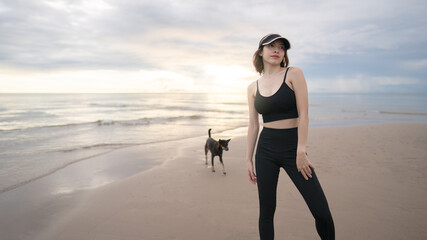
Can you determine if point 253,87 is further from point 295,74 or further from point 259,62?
point 295,74

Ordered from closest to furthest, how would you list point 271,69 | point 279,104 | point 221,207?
1. point 279,104
2. point 271,69
3. point 221,207

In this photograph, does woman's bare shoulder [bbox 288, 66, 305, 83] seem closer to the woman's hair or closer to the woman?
the woman

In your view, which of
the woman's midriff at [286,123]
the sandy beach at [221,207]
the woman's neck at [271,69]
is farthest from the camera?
the sandy beach at [221,207]

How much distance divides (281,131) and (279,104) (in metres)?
0.26

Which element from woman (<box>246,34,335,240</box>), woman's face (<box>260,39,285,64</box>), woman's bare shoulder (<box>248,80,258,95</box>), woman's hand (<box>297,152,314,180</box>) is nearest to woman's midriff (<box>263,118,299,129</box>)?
woman (<box>246,34,335,240</box>)

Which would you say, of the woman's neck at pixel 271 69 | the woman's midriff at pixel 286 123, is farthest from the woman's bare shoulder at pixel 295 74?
the woman's midriff at pixel 286 123

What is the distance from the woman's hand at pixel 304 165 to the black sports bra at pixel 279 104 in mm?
358

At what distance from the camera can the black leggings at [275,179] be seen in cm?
183

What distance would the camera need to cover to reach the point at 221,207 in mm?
4141

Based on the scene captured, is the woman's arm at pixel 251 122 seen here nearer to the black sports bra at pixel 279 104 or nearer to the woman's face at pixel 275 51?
the black sports bra at pixel 279 104

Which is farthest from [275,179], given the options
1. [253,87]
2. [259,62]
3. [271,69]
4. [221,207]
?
[221,207]

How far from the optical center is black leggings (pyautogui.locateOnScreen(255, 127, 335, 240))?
1.83 meters

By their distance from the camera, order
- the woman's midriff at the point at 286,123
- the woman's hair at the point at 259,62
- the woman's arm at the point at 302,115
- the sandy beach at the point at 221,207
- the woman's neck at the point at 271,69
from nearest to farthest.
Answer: the woman's arm at the point at 302,115
the woman's midriff at the point at 286,123
the woman's neck at the point at 271,69
the woman's hair at the point at 259,62
the sandy beach at the point at 221,207

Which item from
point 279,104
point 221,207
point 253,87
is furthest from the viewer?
point 221,207
